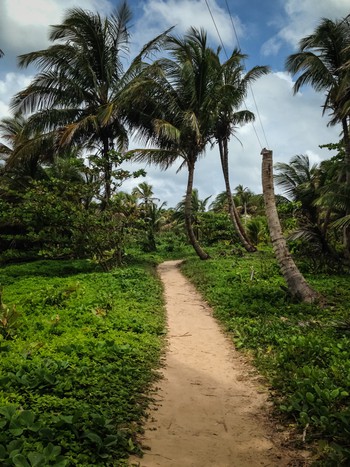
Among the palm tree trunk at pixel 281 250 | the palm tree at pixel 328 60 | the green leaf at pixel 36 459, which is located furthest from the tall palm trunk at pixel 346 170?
the green leaf at pixel 36 459

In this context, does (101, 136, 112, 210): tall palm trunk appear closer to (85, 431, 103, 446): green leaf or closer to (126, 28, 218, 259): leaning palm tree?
(126, 28, 218, 259): leaning palm tree

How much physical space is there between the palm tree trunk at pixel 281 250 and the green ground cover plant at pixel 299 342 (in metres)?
0.32

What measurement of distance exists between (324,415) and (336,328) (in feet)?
9.42

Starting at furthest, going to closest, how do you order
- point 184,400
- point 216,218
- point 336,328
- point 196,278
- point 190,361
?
point 216,218 → point 196,278 → point 336,328 → point 190,361 → point 184,400

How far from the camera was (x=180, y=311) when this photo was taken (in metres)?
8.37

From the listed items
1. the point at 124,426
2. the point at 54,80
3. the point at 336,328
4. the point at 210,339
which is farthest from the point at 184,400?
the point at 54,80

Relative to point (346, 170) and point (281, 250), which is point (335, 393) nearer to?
point (281, 250)

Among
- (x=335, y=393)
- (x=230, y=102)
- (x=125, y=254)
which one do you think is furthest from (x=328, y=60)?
(x=335, y=393)

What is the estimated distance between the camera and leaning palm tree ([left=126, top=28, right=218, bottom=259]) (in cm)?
1459

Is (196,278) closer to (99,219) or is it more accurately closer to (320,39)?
(99,219)

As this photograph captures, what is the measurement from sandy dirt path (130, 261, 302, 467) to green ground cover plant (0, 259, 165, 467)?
235 millimetres

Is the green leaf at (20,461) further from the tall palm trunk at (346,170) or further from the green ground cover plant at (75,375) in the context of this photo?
the tall palm trunk at (346,170)

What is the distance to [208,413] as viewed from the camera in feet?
13.0

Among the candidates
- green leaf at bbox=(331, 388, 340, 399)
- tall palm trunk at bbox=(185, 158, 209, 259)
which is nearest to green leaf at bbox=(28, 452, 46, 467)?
green leaf at bbox=(331, 388, 340, 399)
